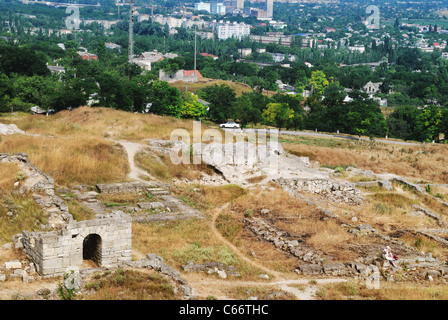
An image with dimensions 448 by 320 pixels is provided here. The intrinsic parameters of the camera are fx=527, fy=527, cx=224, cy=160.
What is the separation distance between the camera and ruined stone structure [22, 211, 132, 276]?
592 inches

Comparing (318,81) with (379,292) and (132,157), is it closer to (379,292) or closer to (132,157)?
(132,157)

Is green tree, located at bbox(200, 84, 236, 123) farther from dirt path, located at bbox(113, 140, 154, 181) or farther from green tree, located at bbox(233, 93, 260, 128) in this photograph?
dirt path, located at bbox(113, 140, 154, 181)

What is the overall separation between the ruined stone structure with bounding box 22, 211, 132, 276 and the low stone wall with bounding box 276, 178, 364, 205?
49.1ft

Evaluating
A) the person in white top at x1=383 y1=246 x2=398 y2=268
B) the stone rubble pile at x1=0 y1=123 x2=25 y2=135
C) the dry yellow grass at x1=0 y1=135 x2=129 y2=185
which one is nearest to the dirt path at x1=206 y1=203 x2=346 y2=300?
the person in white top at x1=383 y1=246 x2=398 y2=268

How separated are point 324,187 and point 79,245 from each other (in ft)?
59.1

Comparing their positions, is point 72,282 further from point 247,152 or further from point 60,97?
point 60,97

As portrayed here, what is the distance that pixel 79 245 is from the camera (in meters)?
15.6

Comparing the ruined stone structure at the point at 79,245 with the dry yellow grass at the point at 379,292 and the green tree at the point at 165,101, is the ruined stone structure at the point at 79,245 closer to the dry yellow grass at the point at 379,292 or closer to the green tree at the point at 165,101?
the dry yellow grass at the point at 379,292

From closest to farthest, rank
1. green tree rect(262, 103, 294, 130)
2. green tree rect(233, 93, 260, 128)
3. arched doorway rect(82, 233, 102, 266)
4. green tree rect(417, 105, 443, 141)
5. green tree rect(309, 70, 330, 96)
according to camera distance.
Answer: arched doorway rect(82, 233, 102, 266) < green tree rect(233, 93, 260, 128) < green tree rect(262, 103, 294, 130) < green tree rect(417, 105, 443, 141) < green tree rect(309, 70, 330, 96)

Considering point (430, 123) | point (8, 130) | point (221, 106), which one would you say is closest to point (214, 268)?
point (8, 130)

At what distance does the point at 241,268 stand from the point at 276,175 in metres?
14.1

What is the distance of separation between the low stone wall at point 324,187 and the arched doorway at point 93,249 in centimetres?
1478

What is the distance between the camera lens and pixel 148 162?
30875 millimetres
